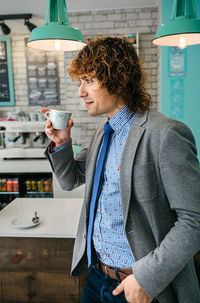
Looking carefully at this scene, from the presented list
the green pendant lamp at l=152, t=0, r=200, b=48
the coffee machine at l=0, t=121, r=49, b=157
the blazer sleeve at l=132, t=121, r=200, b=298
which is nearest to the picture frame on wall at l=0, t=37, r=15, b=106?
the coffee machine at l=0, t=121, r=49, b=157

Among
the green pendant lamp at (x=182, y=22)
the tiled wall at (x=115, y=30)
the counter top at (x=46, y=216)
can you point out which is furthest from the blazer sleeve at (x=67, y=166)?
the tiled wall at (x=115, y=30)

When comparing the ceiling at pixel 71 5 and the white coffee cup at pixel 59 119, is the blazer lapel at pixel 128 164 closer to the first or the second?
the white coffee cup at pixel 59 119

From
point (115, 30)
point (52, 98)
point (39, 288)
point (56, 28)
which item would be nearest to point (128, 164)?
point (56, 28)

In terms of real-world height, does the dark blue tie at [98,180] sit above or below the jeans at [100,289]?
above

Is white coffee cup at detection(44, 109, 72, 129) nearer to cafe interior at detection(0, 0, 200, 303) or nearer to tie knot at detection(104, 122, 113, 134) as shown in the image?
tie knot at detection(104, 122, 113, 134)

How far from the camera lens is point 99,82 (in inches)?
42.3

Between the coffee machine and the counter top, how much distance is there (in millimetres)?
1789

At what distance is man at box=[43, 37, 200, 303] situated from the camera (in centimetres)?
87

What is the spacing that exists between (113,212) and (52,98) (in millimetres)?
4140

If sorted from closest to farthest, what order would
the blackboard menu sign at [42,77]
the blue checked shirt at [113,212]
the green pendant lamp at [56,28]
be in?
the blue checked shirt at [113,212] → the green pendant lamp at [56,28] → the blackboard menu sign at [42,77]

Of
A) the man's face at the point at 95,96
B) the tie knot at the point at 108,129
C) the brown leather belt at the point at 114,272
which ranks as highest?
the man's face at the point at 95,96

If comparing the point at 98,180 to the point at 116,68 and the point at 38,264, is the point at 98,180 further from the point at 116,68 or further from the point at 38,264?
the point at 38,264

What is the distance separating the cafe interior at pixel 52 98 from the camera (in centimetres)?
178

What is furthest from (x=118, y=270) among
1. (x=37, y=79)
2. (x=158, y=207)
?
(x=37, y=79)
